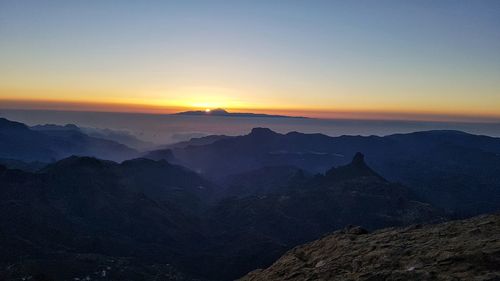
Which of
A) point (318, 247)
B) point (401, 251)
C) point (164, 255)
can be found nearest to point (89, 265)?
point (164, 255)

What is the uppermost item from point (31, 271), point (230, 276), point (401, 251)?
point (401, 251)

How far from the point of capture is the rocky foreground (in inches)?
757

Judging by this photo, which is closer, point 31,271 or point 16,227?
point 31,271

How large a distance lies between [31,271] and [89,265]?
19734 mm

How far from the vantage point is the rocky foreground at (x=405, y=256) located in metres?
19.2

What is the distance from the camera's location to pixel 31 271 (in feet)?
381

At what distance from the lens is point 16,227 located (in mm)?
168750

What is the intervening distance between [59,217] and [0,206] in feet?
80.6

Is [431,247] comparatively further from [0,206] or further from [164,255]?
[0,206]

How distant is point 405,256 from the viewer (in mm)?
22688

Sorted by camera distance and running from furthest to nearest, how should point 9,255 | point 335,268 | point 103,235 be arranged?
point 103,235 → point 9,255 → point 335,268

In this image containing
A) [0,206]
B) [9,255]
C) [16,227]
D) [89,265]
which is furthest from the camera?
[0,206]

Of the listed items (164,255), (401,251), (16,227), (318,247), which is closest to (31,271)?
(16,227)

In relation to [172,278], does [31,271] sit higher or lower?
higher
